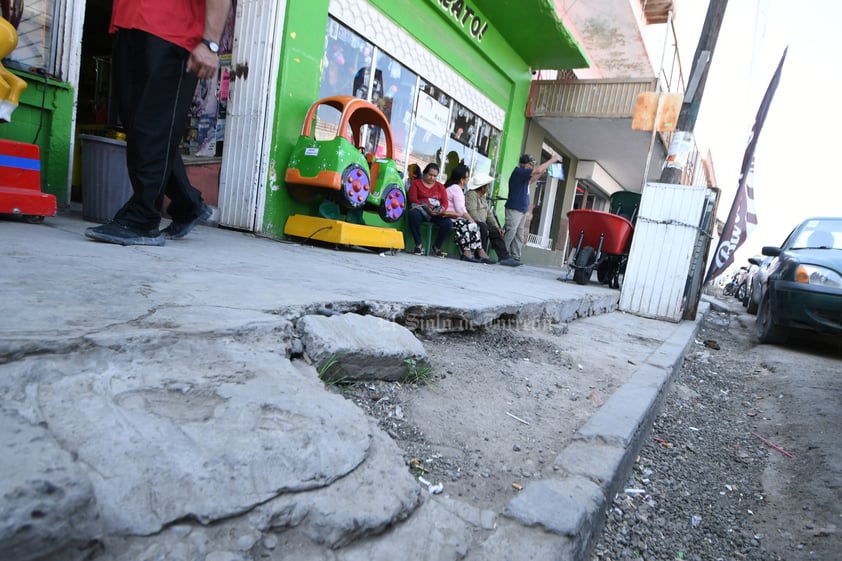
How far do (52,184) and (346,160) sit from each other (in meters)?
2.32

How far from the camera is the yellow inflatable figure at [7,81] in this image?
2.79m

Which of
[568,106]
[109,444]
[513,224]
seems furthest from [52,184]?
[568,106]

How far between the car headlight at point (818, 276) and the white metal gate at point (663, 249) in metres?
0.99

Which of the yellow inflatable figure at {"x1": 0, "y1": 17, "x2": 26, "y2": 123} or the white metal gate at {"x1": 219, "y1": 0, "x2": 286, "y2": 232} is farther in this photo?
the white metal gate at {"x1": 219, "y1": 0, "x2": 286, "y2": 232}

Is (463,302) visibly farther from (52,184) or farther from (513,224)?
(513,224)

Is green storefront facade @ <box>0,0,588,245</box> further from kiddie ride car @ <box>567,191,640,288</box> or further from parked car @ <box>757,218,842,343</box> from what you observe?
parked car @ <box>757,218,842,343</box>

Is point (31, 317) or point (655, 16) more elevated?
point (655, 16)

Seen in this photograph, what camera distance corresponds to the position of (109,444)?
82 cm

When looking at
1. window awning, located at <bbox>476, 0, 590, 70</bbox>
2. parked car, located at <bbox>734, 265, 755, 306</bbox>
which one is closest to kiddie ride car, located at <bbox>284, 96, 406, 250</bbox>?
window awning, located at <bbox>476, 0, 590, 70</bbox>

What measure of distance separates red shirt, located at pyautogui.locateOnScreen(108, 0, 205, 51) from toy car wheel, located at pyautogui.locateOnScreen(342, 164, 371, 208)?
1908 mm

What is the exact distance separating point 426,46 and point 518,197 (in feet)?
8.71

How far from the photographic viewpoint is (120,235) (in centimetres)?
259

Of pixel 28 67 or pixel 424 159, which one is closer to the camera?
pixel 28 67

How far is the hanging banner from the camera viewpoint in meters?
5.78
